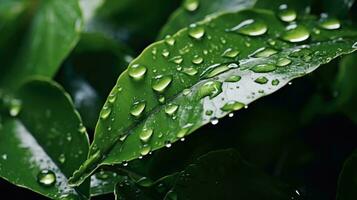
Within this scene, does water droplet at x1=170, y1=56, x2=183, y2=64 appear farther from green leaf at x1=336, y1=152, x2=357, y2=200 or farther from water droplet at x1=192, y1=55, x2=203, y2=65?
green leaf at x1=336, y1=152, x2=357, y2=200

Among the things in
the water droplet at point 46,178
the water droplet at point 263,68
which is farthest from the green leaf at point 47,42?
the water droplet at point 263,68

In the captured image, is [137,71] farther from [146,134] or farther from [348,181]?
[348,181]

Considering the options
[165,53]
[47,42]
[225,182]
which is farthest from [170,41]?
[47,42]

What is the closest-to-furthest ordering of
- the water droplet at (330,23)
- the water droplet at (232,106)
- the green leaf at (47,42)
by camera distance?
the water droplet at (232,106), the water droplet at (330,23), the green leaf at (47,42)

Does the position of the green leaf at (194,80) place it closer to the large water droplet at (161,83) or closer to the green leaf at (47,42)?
the large water droplet at (161,83)

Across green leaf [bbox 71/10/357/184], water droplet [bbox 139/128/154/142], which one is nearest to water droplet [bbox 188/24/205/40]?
green leaf [bbox 71/10/357/184]

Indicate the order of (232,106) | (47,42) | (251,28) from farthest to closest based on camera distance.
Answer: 1. (47,42)
2. (251,28)
3. (232,106)

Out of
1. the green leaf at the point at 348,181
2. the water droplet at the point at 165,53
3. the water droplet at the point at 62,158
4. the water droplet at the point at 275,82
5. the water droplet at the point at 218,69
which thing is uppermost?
the water droplet at the point at 165,53

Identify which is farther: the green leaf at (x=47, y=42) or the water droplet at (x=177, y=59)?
the green leaf at (x=47, y=42)
